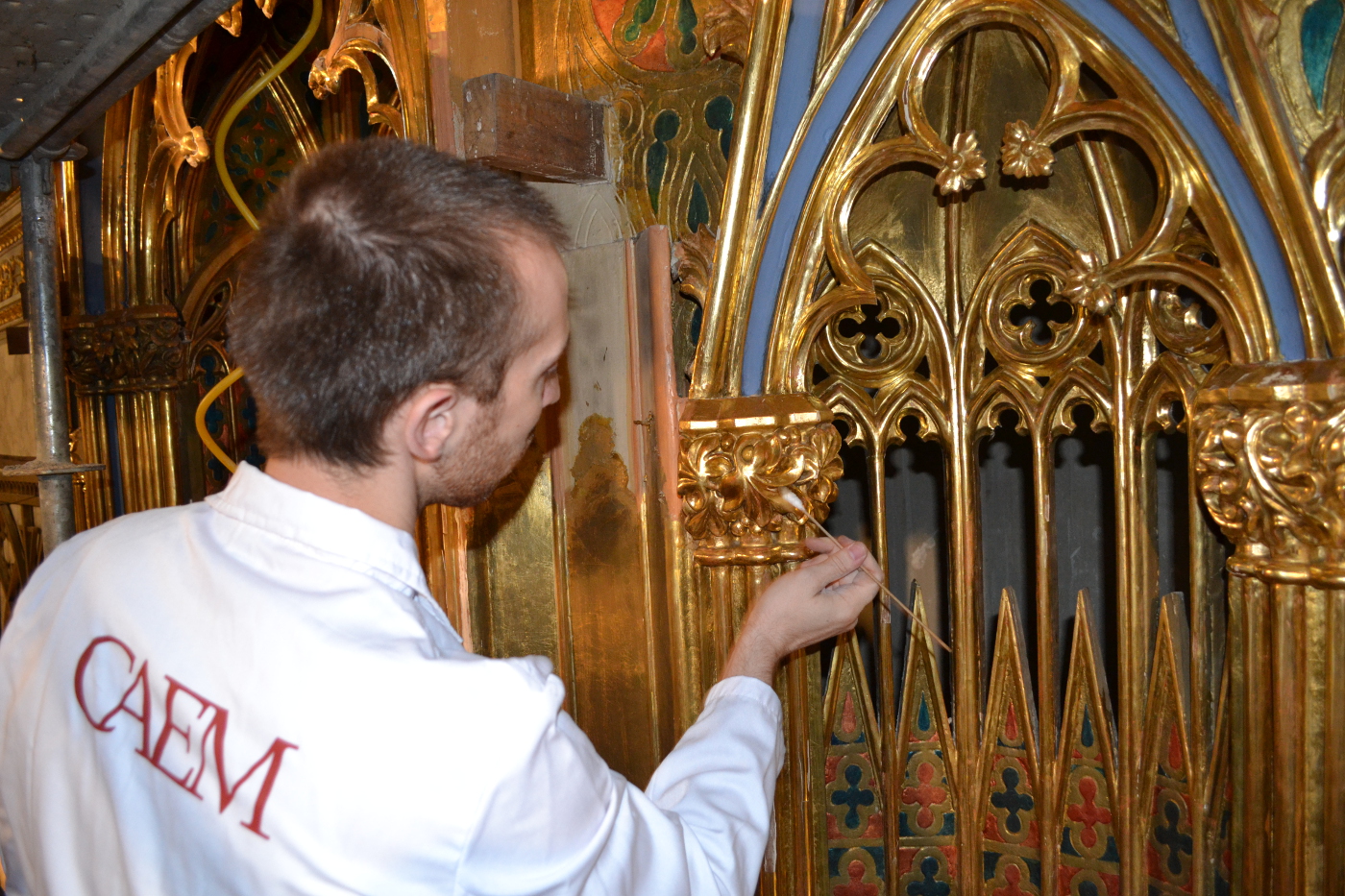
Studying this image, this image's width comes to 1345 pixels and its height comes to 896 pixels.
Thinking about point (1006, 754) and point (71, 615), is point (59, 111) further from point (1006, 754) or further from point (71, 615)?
point (1006, 754)

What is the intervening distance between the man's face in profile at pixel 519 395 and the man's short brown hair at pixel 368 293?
0.02 meters

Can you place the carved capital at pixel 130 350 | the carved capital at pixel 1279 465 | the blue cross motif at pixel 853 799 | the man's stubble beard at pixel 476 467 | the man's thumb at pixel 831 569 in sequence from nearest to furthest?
the man's stubble beard at pixel 476 467
the carved capital at pixel 1279 465
the man's thumb at pixel 831 569
the blue cross motif at pixel 853 799
the carved capital at pixel 130 350

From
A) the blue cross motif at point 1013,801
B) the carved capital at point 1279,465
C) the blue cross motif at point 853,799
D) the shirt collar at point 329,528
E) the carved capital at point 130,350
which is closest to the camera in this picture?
the shirt collar at point 329,528

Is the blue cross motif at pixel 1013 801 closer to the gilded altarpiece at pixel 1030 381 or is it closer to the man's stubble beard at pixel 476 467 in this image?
the gilded altarpiece at pixel 1030 381

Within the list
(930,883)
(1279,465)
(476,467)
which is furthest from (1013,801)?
(476,467)

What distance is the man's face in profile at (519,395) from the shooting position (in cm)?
111

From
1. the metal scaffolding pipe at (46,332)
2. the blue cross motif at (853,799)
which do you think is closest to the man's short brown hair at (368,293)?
the metal scaffolding pipe at (46,332)

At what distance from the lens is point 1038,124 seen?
1.62 meters

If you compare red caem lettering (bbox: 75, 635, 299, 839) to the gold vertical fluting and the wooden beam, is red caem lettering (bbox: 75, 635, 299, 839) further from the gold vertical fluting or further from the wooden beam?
the gold vertical fluting

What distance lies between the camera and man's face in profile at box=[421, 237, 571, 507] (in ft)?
3.63

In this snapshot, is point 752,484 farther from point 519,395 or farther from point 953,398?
point 519,395

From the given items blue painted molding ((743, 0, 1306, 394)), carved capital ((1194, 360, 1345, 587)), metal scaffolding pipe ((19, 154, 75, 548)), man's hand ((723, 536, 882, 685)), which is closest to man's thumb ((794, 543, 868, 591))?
man's hand ((723, 536, 882, 685))

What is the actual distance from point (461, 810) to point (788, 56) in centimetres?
132

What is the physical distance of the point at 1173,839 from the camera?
1.80 meters
